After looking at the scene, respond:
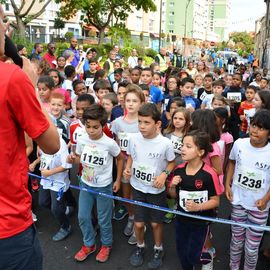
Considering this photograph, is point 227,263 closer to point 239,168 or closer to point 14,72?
point 239,168

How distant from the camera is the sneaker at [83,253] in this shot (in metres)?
3.45

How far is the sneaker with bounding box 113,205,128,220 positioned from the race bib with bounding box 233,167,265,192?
5.94 feet

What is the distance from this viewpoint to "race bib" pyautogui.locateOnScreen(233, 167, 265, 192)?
2.91m

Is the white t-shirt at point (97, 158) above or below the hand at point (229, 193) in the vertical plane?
above

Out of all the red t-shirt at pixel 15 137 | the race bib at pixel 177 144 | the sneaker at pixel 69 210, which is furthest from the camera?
the sneaker at pixel 69 210

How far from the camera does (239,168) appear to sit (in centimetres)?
301

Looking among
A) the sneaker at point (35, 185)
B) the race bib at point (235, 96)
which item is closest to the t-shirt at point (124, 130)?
the sneaker at point (35, 185)

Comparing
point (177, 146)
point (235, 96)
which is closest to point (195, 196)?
point (177, 146)

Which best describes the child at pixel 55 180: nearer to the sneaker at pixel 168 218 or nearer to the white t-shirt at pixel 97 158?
the white t-shirt at pixel 97 158

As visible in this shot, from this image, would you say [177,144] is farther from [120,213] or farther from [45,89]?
[45,89]

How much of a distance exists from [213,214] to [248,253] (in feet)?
1.57

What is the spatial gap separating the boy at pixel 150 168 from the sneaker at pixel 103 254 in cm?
26

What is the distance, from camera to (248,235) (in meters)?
3.00

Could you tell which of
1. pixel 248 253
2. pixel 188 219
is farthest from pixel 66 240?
pixel 248 253
